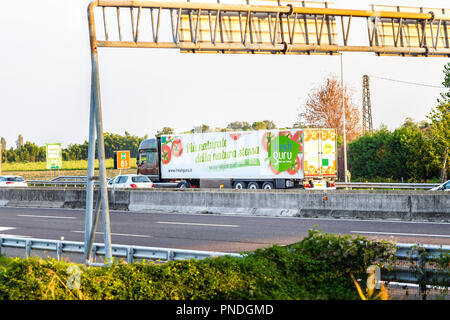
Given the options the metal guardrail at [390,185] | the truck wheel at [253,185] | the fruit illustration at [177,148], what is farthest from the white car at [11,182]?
the metal guardrail at [390,185]

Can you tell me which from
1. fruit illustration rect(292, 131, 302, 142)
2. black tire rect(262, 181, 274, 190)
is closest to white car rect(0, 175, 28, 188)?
black tire rect(262, 181, 274, 190)

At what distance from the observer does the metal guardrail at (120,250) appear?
31.8 ft

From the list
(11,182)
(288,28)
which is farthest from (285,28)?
(11,182)

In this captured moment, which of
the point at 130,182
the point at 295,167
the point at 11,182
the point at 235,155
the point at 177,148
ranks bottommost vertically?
the point at 130,182

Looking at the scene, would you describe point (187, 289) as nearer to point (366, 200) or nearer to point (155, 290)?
point (155, 290)

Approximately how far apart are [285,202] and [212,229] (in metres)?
4.75

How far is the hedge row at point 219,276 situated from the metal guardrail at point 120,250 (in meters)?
1.13

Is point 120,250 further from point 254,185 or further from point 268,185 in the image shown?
point 254,185

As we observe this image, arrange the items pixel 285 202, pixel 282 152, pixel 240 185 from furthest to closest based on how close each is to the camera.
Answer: pixel 240 185
pixel 282 152
pixel 285 202

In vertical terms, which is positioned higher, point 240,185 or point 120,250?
point 240,185

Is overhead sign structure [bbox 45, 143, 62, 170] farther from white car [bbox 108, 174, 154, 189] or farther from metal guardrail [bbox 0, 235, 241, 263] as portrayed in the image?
metal guardrail [bbox 0, 235, 241, 263]

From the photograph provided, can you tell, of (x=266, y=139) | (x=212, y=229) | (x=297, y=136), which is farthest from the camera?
(x=266, y=139)

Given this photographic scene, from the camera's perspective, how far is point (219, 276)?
733 cm

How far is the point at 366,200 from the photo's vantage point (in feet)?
69.8
